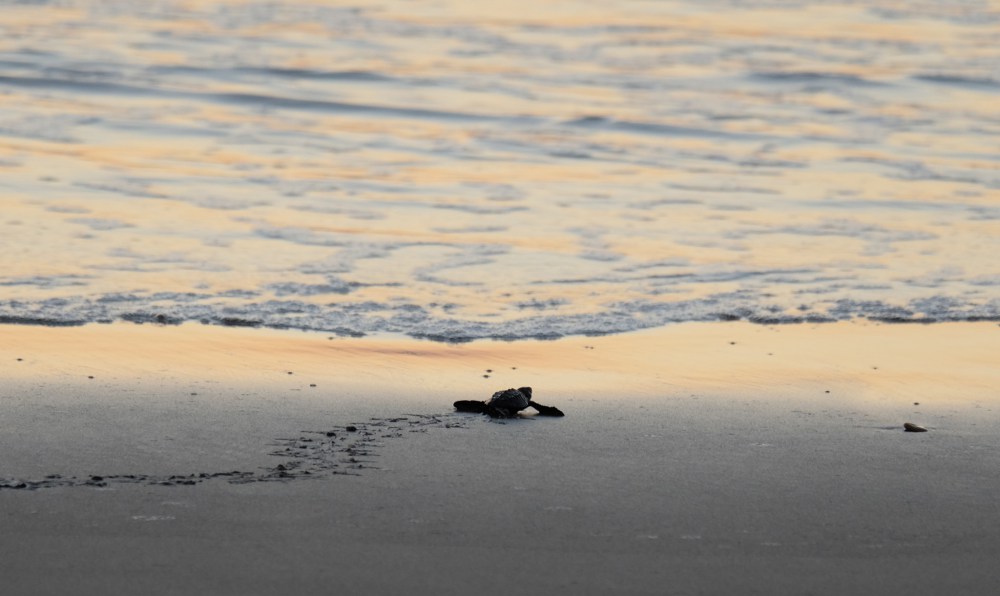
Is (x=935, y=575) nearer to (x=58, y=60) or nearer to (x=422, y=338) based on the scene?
(x=422, y=338)

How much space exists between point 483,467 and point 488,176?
681cm

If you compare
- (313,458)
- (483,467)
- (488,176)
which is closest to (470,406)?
(483,467)

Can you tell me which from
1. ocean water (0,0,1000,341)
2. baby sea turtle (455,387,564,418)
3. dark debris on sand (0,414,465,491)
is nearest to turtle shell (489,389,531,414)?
baby sea turtle (455,387,564,418)

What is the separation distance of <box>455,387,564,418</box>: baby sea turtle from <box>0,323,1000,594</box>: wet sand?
2.4 inches

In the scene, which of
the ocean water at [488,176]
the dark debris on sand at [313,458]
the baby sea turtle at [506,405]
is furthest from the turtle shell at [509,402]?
the ocean water at [488,176]

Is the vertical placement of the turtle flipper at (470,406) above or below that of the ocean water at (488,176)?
below

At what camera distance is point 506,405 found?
474 centimetres

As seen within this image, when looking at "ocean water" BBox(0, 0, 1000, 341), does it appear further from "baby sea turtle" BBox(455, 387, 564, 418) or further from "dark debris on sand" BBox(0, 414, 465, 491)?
"dark debris on sand" BBox(0, 414, 465, 491)

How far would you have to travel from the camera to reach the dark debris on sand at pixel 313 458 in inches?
154

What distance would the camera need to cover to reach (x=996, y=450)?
452 cm

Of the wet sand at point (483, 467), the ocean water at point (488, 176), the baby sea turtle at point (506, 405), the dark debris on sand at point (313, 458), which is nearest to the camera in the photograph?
the wet sand at point (483, 467)

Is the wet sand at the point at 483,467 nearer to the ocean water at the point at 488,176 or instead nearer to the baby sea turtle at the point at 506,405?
the baby sea turtle at the point at 506,405

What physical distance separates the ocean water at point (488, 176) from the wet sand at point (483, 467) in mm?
794

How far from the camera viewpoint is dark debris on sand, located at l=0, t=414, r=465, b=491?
12.8 ft
